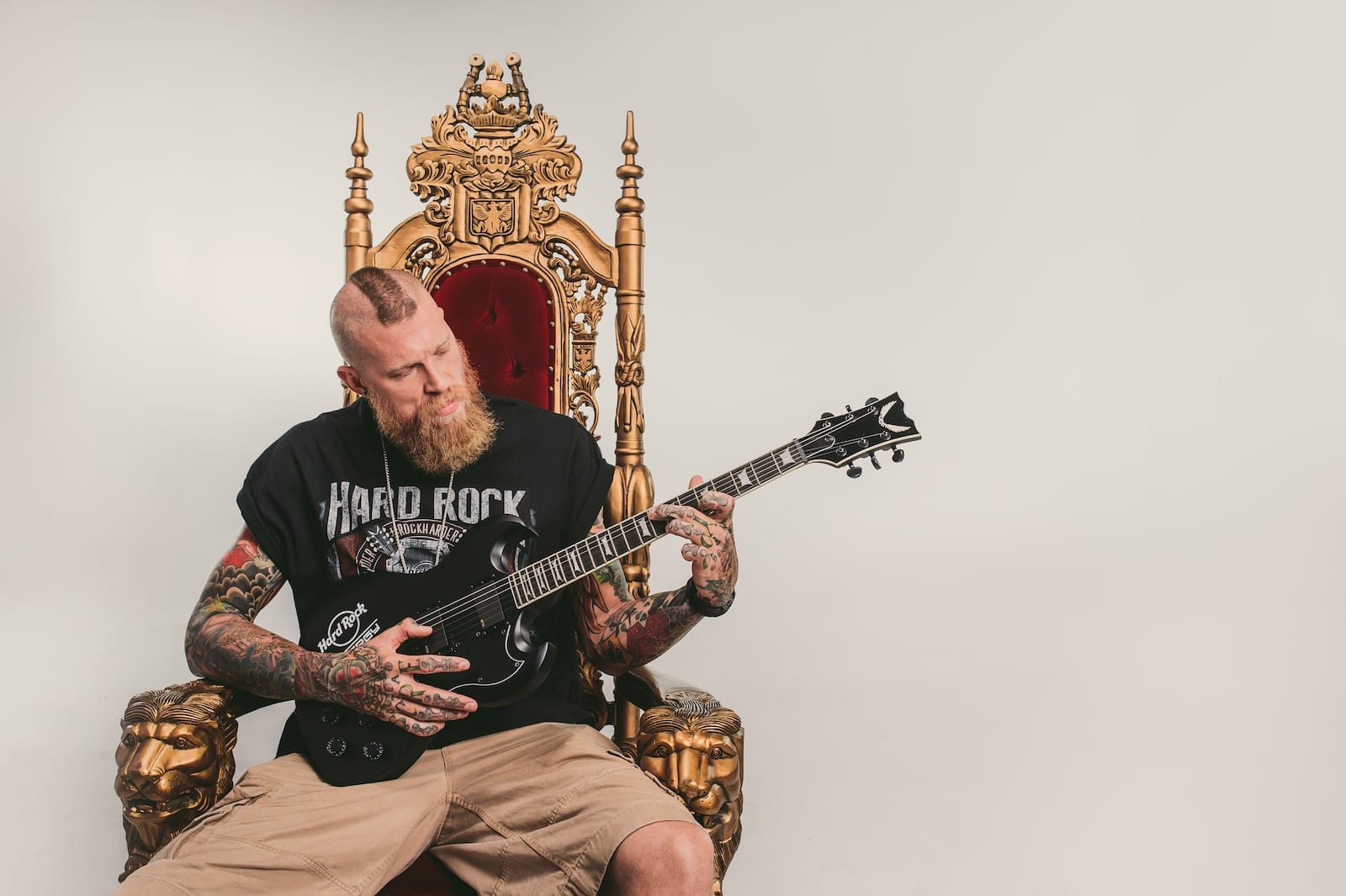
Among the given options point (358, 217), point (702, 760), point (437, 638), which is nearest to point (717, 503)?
point (702, 760)

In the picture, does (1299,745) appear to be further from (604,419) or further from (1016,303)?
(604,419)

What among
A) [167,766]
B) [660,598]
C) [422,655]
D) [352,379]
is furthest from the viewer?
[352,379]

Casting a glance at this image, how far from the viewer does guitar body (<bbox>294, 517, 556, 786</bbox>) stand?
2.52 metres

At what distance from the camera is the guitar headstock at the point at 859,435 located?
250 cm

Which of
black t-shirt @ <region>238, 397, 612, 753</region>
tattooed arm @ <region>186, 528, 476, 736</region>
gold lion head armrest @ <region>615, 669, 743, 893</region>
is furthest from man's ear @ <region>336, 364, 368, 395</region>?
gold lion head armrest @ <region>615, 669, 743, 893</region>

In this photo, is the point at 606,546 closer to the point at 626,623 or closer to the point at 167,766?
the point at 626,623

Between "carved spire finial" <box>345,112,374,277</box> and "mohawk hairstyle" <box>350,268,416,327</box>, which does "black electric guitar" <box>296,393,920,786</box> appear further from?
"carved spire finial" <box>345,112,374,277</box>

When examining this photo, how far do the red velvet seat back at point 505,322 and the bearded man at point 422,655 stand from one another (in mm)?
307

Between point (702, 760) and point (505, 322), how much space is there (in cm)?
130

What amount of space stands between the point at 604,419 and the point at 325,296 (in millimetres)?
1073

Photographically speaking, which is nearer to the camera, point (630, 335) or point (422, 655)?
point (422, 655)

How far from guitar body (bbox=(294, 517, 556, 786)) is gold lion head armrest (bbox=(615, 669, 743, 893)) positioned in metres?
0.27

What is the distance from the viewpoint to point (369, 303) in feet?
8.91

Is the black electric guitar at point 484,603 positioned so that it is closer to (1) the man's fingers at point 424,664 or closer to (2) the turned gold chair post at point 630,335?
(1) the man's fingers at point 424,664
